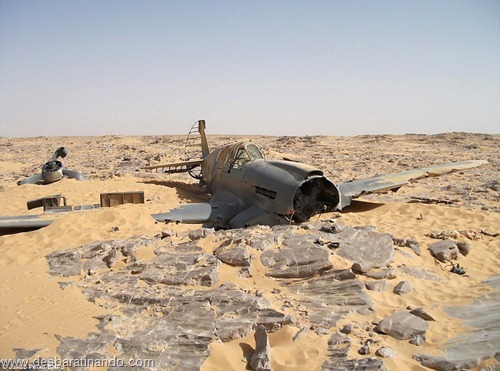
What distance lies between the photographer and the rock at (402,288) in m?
4.73

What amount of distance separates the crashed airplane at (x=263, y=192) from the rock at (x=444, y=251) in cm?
251

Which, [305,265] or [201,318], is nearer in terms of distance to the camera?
[201,318]

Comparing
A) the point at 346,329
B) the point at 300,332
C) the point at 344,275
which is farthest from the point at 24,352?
the point at 344,275

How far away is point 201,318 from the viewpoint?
4164 mm

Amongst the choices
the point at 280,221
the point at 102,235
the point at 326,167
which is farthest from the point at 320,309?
the point at 326,167

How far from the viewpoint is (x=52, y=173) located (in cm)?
1453

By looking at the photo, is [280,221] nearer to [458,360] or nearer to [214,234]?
[214,234]

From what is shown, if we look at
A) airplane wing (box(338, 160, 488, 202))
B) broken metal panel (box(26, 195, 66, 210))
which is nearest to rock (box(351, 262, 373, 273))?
airplane wing (box(338, 160, 488, 202))

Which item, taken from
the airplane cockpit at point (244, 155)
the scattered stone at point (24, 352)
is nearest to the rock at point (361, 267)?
the scattered stone at point (24, 352)

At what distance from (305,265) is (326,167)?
14.0 meters

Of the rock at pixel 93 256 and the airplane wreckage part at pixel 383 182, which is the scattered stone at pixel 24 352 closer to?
the rock at pixel 93 256

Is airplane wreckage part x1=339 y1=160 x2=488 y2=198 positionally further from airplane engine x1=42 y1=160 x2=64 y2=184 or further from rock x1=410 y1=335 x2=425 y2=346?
airplane engine x1=42 y1=160 x2=64 y2=184

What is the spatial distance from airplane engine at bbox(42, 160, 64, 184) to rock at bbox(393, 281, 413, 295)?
14132mm

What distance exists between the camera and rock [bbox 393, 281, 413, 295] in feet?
15.5
